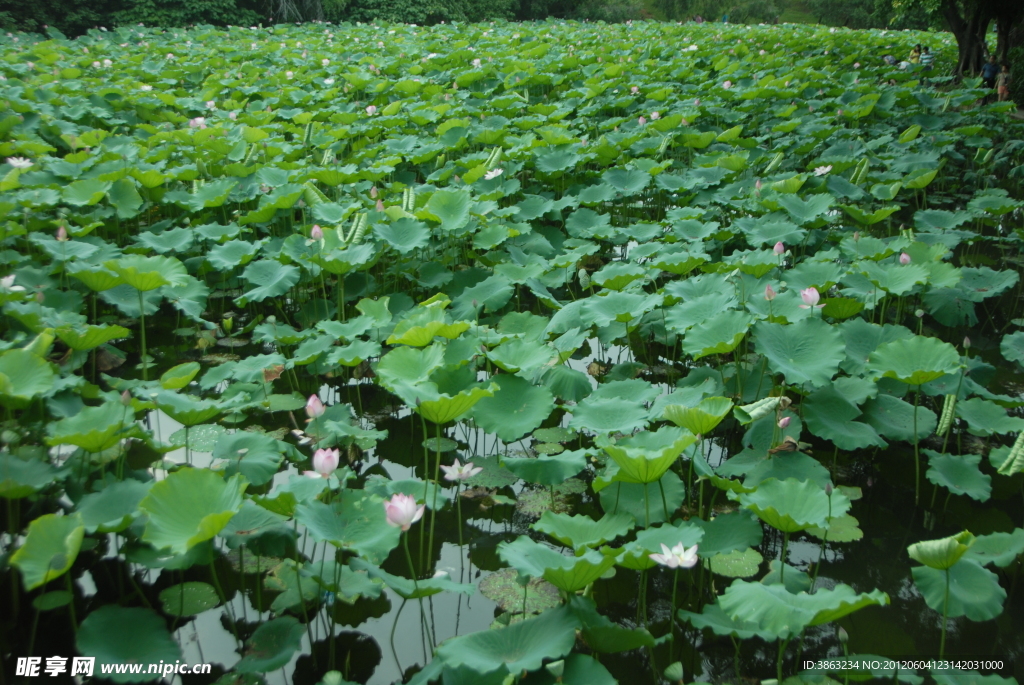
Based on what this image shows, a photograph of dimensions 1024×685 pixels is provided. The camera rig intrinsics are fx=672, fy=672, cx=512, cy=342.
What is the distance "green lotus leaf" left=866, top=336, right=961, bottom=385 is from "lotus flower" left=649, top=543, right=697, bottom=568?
89cm

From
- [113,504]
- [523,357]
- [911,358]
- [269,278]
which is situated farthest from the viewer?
[269,278]

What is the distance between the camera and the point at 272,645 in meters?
1.36

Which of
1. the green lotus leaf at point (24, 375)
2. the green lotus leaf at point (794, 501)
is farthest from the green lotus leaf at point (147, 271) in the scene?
the green lotus leaf at point (794, 501)

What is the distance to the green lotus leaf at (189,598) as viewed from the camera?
148 cm

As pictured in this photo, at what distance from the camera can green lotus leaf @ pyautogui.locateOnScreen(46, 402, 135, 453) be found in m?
1.48

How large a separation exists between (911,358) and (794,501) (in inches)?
29.1

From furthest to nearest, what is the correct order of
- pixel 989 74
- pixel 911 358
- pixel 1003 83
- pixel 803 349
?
pixel 989 74
pixel 1003 83
pixel 803 349
pixel 911 358

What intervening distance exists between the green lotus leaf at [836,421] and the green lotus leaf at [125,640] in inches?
64.5

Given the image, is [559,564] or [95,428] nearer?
[559,564]

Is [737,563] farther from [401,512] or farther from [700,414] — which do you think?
[401,512]

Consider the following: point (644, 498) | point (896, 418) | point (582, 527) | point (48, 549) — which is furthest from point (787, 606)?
point (48, 549)

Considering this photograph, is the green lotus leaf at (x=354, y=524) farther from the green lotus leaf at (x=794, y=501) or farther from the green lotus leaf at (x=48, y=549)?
the green lotus leaf at (x=794, y=501)

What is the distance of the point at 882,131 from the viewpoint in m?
4.98

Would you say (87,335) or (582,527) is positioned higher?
(87,335)
